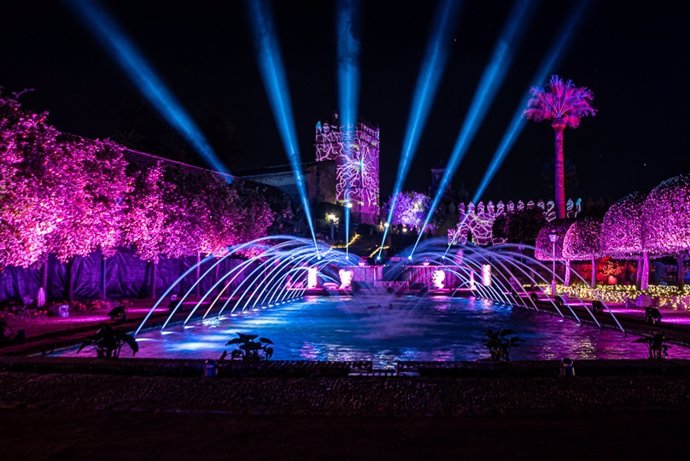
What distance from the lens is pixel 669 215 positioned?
28078 mm

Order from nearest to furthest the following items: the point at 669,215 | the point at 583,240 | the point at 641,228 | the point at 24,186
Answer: the point at 24,186 → the point at 669,215 → the point at 641,228 → the point at 583,240

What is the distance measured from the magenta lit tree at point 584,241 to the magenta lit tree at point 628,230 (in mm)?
3721

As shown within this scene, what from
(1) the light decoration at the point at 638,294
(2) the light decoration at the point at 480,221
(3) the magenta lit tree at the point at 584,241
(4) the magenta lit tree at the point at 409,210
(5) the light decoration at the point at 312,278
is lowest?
(1) the light decoration at the point at 638,294

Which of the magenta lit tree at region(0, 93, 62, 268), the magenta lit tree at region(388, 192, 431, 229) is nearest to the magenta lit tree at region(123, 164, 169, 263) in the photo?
the magenta lit tree at region(0, 93, 62, 268)

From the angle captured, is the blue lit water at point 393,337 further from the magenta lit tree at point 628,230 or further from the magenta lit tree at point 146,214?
the magenta lit tree at point 628,230

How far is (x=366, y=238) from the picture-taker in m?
90.4

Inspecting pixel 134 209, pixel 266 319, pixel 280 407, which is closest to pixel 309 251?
pixel 134 209

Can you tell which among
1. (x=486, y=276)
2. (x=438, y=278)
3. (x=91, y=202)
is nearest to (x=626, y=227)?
(x=486, y=276)

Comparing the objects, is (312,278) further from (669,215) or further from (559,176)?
(559,176)

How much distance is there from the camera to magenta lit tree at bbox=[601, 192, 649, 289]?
32.9 metres

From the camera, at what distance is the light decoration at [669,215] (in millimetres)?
27203

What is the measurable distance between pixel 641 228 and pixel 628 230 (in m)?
1.82

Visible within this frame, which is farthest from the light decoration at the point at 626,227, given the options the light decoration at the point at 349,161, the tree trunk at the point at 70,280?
the light decoration at the point at 349,161

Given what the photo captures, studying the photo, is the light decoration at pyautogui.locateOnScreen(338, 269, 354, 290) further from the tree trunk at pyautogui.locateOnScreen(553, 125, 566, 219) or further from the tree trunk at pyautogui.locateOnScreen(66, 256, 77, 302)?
the tree trunk at pyautogui.locateOnScreen(553, 125, 566, 219)
